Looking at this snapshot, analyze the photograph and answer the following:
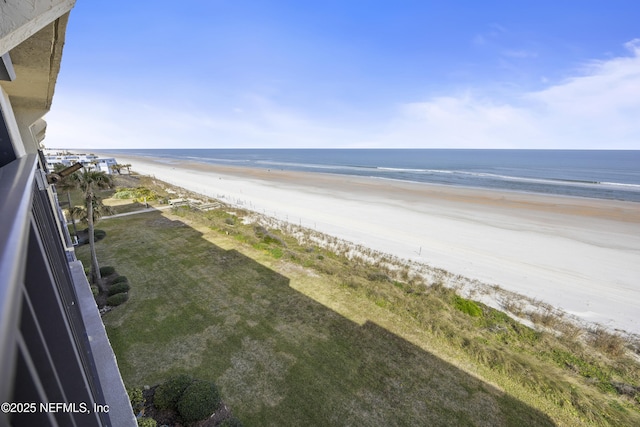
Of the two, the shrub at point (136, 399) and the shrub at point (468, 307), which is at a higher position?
the shrub at point (136, 399)

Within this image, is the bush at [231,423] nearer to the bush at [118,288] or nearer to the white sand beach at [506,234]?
the bush at [118,288]

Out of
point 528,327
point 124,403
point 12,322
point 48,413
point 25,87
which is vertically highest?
point 25,87

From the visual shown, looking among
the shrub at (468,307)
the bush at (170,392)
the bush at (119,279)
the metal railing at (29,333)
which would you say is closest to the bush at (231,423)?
the bush at (170,392)

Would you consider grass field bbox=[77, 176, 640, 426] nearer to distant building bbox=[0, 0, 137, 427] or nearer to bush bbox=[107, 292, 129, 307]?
bush bbox=[107, 292, 129, 307]

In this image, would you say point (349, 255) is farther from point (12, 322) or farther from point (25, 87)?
point (12, 322)

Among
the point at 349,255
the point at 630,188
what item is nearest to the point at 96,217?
the point at 349,255

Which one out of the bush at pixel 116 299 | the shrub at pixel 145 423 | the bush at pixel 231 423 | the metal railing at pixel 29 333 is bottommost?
the bush at pixel 231 423

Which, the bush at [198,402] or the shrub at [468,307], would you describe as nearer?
the bush at [198,402]
